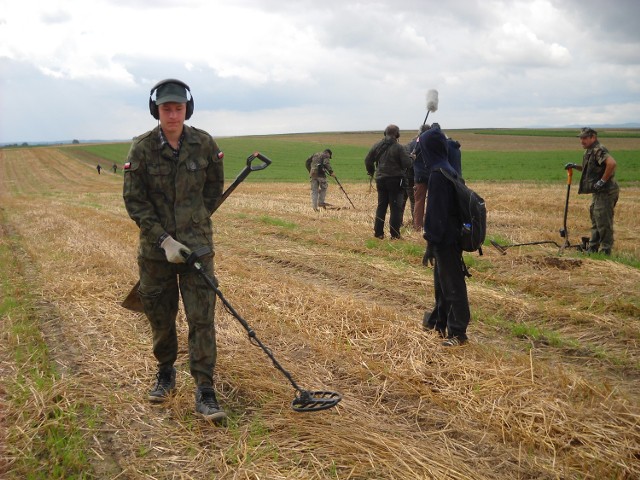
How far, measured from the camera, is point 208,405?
13.6 ft

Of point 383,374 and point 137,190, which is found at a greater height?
point 137,190

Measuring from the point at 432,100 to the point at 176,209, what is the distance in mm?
3716

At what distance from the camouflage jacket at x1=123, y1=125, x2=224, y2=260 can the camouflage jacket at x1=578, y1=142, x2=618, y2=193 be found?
286 inches

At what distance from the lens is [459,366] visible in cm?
488

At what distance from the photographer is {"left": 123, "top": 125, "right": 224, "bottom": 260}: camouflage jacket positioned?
4113 mm

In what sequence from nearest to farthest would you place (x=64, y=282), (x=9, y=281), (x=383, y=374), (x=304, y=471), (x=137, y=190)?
1. (x=304, y=471)
2. (x=137, y=190)
3. (x=383, y=374)
4. (x=64, y=282)
5. (x=9, y=281)

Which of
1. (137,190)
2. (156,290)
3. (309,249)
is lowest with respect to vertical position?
(309,249)

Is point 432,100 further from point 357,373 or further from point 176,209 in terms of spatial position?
point 176,209

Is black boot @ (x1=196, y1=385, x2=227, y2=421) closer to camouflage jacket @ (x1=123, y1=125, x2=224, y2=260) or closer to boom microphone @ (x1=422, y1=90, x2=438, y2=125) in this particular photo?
camouflage jacket @ (x1=123, y1=125, x2=224, y2=260)

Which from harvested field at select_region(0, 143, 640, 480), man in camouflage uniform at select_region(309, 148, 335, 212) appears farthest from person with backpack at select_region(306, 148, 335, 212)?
harvested field at select_region(0, 143, 640, 480)

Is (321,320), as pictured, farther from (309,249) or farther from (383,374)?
(309,249)

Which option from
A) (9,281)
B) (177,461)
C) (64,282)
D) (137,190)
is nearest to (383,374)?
(177,461)

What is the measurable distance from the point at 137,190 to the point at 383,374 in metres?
2.50

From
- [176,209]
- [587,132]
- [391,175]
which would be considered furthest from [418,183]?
[176,209]
